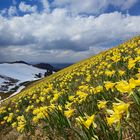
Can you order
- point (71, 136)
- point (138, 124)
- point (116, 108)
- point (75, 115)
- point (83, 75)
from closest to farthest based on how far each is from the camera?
point (116, 108) < point (138, 124) < point (71, 136) < point (75, 115) < point (83, 75)

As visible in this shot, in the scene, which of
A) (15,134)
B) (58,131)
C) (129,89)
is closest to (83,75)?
(15,134)

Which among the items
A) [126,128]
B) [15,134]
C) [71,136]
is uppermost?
[126,128]

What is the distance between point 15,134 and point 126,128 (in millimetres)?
6086

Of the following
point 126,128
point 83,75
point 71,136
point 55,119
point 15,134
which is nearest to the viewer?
point 126,128

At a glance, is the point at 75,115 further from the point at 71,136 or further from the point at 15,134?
the point at 15,134

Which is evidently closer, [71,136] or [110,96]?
[71,136]

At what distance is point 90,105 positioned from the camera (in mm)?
8055

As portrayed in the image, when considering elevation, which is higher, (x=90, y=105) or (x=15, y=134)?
(x=90, y=105)

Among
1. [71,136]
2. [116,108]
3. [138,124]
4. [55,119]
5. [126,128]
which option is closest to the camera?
[116,108]

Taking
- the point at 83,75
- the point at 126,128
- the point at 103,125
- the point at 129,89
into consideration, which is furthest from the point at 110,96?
the point at 83,75

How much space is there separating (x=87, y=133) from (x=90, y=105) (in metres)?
3.16

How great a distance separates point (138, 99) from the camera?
192 inches

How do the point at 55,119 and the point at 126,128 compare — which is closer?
the point at 126,128

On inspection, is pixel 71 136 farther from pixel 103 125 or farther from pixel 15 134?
pixel 15 134
